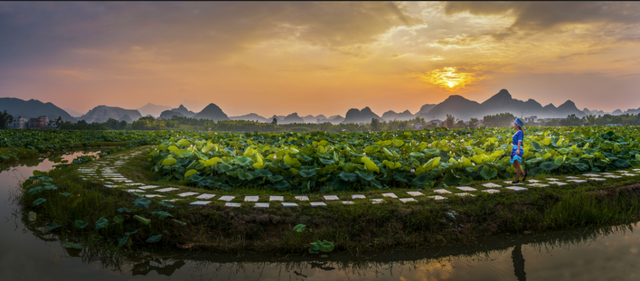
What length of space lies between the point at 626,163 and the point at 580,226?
5.07 m

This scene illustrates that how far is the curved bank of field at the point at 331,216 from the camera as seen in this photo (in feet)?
11.6

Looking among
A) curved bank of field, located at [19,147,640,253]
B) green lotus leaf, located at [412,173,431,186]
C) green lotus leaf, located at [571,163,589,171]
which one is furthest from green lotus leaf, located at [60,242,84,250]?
green lotus leaf, located at [571,163,589,171]

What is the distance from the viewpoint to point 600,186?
16.8 ft

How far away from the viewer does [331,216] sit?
3.75 m

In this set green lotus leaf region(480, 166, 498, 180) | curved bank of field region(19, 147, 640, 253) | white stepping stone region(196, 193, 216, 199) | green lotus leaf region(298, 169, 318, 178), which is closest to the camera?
curved bank of field region(19, 147, 640, 253)

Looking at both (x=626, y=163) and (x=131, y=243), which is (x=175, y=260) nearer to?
(x=131, y=243)

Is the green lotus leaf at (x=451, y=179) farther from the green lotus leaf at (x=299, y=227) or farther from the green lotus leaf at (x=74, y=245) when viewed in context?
the green lotus leaf at (x=74, y=245)

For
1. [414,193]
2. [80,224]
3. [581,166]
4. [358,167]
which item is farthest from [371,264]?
[581,166]

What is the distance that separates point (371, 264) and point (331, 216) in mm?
830

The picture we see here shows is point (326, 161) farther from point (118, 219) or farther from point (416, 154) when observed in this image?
point (118, 219)

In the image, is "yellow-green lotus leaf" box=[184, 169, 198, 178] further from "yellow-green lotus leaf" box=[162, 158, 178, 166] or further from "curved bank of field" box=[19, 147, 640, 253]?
"yellow-green lotus leaf" box=[162, 158, 178, 166]

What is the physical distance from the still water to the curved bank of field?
0.65 ft

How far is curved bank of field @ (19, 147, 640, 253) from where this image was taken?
3.53 m

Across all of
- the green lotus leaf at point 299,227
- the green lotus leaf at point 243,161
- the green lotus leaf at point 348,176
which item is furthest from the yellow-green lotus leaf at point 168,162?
the green lotus leaf at point 299,227
